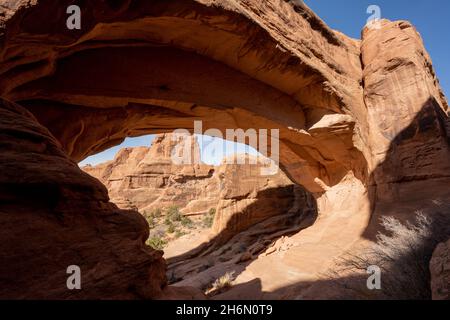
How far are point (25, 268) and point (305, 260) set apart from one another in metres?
4.96

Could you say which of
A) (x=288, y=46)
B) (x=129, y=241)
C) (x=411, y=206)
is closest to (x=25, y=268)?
(x=129, y=241)

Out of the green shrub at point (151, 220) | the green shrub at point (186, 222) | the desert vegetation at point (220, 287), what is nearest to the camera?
the desert vegetation at point (220, 287)

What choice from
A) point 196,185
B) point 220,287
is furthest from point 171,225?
point 220,287

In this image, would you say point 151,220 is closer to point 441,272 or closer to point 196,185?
point 196,185

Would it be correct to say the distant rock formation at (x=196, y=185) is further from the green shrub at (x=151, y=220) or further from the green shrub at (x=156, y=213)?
the green shrub at (x=151, y=220)

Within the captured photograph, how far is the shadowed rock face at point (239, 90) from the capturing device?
3600 millimetres

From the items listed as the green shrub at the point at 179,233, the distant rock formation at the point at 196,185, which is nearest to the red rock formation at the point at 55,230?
the distant rock formation at the point at 196,185

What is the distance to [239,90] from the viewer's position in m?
6.29

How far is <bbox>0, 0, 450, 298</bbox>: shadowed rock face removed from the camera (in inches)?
142

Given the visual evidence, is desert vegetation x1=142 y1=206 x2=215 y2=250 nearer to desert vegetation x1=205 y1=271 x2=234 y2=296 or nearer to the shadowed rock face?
desert vegetation x1=205 y1=271 x2=234 y2=296

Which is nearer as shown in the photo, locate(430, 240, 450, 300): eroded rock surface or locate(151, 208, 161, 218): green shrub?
locate(430, 240, 450, 300): eroded rock surface

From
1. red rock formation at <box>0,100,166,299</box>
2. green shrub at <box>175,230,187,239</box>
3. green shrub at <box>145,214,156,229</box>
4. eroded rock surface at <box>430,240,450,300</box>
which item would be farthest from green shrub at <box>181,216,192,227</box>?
eroded rock surface at <box>430,240,450,300</box>
